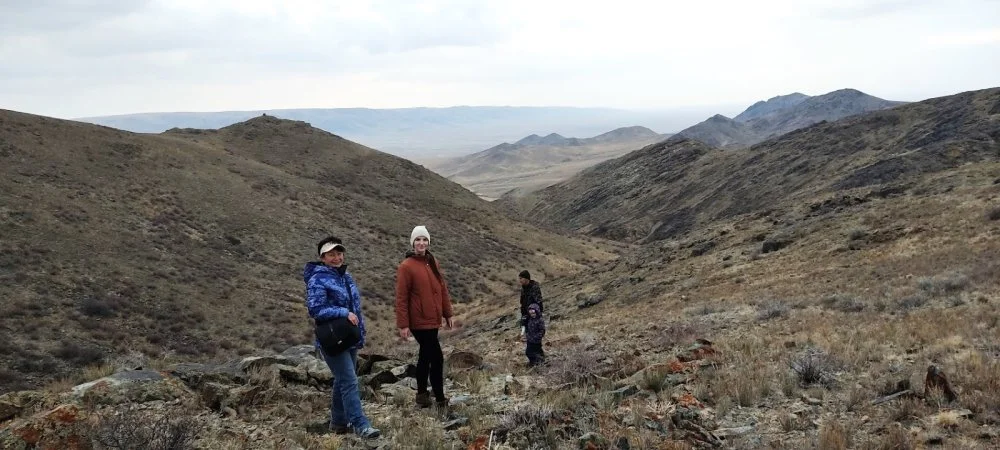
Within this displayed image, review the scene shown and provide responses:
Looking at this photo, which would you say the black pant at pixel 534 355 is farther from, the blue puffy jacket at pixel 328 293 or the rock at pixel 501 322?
the rock at pixel 501 322

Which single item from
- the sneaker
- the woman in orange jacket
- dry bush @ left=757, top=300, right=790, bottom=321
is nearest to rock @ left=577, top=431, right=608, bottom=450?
the woman in orange jacket

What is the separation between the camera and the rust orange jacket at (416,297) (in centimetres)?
606

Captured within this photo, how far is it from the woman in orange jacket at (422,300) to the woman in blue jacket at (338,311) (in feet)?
1.72

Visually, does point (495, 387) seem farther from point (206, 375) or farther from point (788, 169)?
point (788, 169)

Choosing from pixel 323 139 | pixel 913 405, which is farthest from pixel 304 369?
pixel 323 139

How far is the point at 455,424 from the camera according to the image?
585 cm

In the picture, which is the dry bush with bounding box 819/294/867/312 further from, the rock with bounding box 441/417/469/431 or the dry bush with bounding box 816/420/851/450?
the rock with bounding box 441/417/469/431

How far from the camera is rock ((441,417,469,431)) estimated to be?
5.79 meters

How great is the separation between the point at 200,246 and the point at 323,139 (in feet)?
125

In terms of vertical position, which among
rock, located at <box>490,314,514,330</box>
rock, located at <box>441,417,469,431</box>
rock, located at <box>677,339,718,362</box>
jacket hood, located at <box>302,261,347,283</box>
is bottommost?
rock, located at <box>490,314,514,330</box>

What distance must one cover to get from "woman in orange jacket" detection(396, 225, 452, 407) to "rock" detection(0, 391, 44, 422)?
4287 mm

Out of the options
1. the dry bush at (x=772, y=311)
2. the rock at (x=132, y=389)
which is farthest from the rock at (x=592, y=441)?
the dry bush at (x=772, y=311)

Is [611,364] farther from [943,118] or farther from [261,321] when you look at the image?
[943,118]

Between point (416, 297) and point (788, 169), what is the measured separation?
214 ft
